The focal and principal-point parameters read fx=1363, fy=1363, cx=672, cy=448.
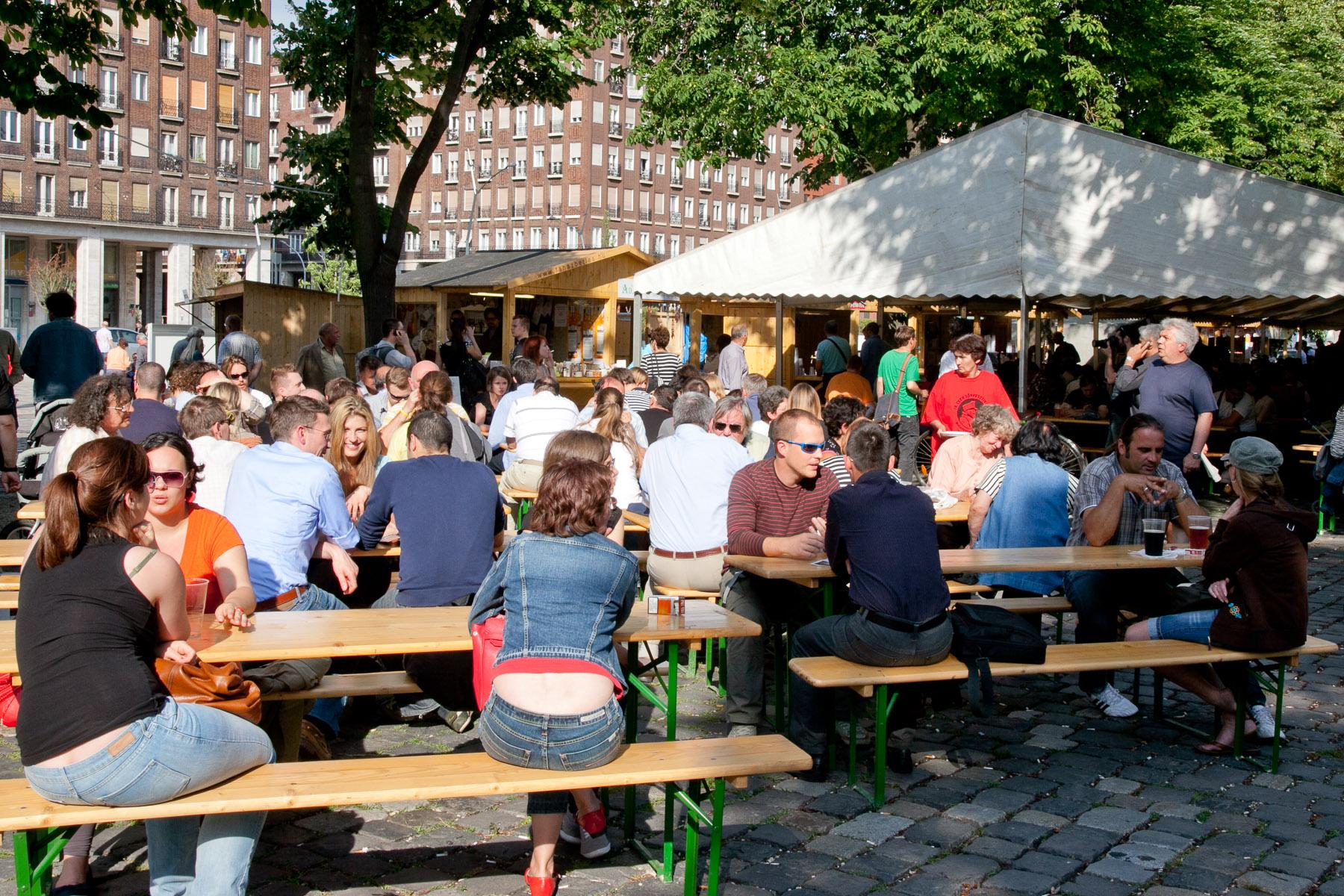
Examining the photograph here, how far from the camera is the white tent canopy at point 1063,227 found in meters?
12.0

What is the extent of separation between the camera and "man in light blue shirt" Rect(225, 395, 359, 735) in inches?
224

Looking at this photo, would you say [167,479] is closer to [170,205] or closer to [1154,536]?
[1154,536]

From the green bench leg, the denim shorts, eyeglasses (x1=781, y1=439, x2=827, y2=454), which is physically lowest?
the green bench leg

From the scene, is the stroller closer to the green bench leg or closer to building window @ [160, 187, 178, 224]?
the green bench leg

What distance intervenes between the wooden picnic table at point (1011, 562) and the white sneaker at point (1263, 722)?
71cm

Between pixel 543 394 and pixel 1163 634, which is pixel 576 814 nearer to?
pixel 1163 634

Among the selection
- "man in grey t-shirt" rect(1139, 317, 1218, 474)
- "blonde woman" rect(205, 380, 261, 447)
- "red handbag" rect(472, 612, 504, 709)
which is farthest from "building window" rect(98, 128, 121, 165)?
"red handbag" rect(472, 612, 504, 709)

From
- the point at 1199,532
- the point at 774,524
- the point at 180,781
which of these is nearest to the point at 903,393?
the point at 1199,532

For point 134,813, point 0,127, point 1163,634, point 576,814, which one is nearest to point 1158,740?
point 1163,634

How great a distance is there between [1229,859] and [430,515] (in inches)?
132

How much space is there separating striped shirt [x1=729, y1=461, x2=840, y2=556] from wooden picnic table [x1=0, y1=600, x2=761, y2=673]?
1.04 m

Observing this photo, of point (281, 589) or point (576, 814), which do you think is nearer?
point (576, 814)

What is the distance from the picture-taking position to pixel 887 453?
17.9 ft

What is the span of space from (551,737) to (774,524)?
2.54 metres
